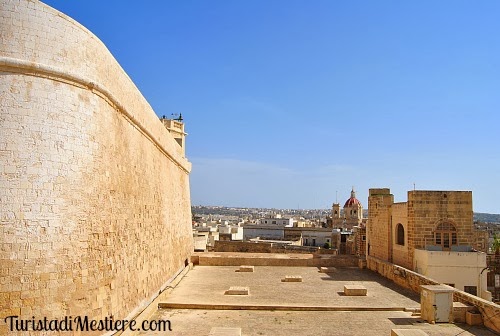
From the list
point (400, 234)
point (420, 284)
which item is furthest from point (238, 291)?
point (400, 234)

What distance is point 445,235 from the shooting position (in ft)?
48.0

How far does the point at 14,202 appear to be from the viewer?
19.7 feet

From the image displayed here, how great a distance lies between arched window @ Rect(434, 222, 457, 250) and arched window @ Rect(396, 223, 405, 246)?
1.43 metres

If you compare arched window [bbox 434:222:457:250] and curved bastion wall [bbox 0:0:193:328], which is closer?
curved bastion wall [bbox 0:0:193:328]

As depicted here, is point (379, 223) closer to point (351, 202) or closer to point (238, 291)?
point (238, 291)

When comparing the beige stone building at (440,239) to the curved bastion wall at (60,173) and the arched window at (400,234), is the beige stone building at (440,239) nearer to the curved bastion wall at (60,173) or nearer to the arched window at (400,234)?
the arched window at (400,234)

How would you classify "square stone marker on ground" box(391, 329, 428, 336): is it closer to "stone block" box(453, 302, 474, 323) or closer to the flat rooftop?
the flat rooftop

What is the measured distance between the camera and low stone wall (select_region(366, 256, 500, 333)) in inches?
341

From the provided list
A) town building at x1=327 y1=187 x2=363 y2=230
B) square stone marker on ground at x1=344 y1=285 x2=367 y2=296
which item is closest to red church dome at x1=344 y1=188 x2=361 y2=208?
town building at x1=327 y1=187 x2=363 y2=230

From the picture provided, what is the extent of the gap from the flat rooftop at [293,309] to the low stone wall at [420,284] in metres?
0.25

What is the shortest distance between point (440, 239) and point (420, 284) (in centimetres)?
324

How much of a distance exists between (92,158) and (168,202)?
7325mm

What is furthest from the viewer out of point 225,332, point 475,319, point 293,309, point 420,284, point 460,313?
point 420,284

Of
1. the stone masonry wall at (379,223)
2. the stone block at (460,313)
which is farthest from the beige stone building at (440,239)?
the stone block at (460,313)
